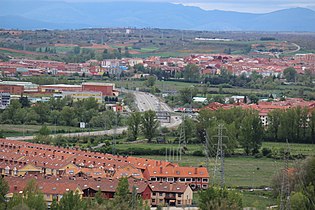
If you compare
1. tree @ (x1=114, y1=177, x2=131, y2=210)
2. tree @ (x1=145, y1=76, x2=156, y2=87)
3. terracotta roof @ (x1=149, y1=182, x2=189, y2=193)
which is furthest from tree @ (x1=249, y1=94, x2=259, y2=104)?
tree @ (x1=114, y1=177, x2=131, y2=210)

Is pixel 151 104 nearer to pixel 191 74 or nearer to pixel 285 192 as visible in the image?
pixel 191 74

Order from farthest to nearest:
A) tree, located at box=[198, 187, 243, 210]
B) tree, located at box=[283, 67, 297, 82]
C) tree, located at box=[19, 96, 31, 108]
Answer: tree, located at box=[283, 67, 297, 82] → tree, located at box=[19, 96, 31, 108] → tree, located at box=[198, 187, 243, 210]

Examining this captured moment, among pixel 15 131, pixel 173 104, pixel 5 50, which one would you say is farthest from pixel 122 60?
pixel 15 131

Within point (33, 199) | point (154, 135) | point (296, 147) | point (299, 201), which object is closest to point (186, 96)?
point (154, 135)

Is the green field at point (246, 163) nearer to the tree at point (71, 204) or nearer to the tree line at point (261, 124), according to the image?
the tree line at point (261, 124)

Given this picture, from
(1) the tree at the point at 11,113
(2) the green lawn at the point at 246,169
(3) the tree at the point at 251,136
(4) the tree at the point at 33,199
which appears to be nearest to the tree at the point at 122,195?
(4) the tree at the point at 33,199

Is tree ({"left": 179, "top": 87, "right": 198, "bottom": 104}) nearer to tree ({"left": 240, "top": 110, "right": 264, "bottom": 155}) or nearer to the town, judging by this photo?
the town

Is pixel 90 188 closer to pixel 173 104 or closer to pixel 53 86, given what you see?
pixel 173 104

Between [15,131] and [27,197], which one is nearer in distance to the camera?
[27,197]
